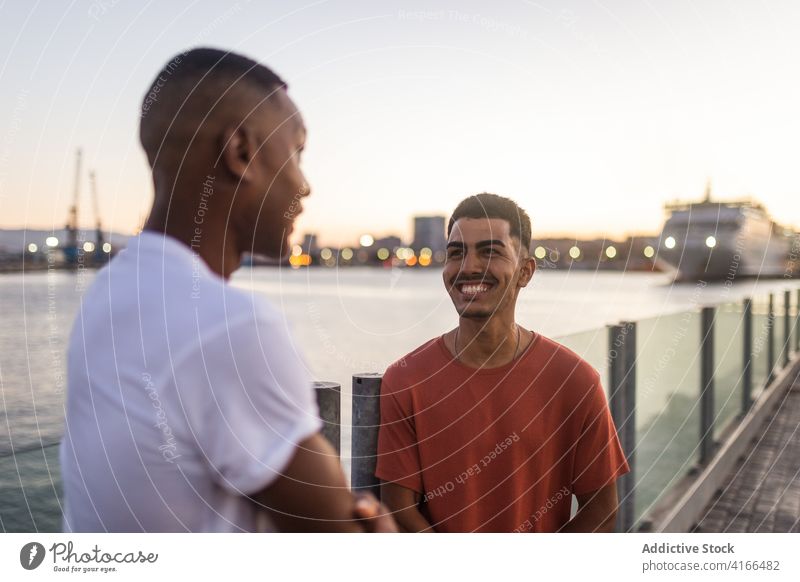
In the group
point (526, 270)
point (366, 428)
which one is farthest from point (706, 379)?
point (366, 428)

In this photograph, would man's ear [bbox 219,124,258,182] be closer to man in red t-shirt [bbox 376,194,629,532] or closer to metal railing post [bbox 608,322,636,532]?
man in red t-shirt [bbox 376,194,629,532]

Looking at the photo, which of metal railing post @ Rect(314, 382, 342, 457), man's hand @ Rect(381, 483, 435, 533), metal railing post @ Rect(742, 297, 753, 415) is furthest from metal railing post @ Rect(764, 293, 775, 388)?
metal railing post @ Rect(314, 382, 342, 457)

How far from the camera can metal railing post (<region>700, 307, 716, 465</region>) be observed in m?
4.14

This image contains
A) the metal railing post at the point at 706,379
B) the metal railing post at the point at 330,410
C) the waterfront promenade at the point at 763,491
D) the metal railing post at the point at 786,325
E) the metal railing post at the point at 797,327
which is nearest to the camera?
the metal railing post at the point at 330,410

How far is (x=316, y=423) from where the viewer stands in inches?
39.3

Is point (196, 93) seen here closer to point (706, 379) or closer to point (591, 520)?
point (591, 520)

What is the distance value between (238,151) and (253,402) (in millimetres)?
434

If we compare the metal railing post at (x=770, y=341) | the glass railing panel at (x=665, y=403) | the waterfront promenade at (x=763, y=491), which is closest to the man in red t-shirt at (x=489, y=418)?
the glass railing panel at (x=665, y=403)

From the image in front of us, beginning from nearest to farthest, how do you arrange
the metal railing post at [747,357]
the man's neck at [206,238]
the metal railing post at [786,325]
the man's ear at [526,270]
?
the man's neck at [206,238], the man's ear at [526,270], the metal railing post at [747,357], the metal railing post at [786,325]

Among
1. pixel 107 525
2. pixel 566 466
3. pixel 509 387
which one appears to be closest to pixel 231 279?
pixel 107 525

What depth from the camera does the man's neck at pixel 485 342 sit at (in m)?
1.87

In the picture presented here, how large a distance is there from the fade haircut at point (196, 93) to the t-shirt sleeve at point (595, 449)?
1.18 meters

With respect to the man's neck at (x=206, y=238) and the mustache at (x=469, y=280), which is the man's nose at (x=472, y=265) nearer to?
the mustache at (x=469, y=280)

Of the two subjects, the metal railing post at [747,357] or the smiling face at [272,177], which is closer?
the smiling face at [272,177]
